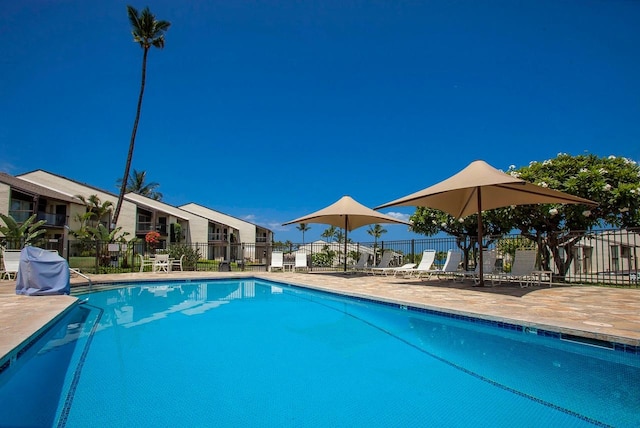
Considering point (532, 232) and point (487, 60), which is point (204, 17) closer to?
point (487, 60)

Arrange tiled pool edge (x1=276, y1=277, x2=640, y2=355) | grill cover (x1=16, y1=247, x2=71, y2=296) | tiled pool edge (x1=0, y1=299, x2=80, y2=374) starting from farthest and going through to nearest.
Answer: grill cover (x1=16, y1=247, x2=71, y2=296) → tiled pool edge (x1=276, y1=277, x2=640, y2=355) → tiled pool edge (x1=0, y1=299, x2=80, y2=374)

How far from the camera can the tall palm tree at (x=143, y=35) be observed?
21797 millimetres

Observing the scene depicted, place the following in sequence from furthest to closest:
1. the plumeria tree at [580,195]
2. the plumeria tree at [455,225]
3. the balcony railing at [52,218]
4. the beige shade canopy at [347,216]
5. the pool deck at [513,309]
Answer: the balcony railing at [52,218] → the plumeria tree at [455,225] → the beige shade canopy at [347,216] → the plumeria tree at [580,195] → the pool deck at [513,309]

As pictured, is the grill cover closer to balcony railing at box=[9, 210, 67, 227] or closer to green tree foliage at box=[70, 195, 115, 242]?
balcony railing at box=[9, 210, 67, 227]

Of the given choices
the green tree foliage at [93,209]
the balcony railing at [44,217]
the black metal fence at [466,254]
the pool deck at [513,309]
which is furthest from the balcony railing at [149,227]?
the pool deck at [513,309]

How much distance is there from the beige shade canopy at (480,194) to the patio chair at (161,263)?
33.1 feet

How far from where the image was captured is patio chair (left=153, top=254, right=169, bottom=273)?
1534cm

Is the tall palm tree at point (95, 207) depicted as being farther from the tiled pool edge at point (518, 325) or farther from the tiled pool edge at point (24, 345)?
the tiled pool edge at point (518, 325)

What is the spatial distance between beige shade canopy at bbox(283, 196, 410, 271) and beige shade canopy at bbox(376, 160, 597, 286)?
3559 mm

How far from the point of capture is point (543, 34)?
1602cm

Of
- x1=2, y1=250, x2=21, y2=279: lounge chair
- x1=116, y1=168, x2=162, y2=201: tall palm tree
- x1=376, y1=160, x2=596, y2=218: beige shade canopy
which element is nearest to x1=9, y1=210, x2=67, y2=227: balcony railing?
x1=2, y1=250, x2=21, y2=279: lounge chair

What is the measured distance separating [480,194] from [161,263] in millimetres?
12784

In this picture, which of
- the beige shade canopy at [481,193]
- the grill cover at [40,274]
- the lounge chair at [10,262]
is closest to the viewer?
the grill cover at [40,274]

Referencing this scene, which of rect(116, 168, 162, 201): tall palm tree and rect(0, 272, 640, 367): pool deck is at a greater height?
rect(116, 168, 162, 201): tall palm tree
